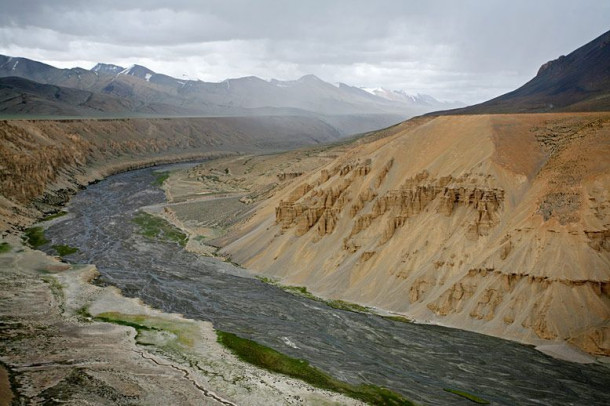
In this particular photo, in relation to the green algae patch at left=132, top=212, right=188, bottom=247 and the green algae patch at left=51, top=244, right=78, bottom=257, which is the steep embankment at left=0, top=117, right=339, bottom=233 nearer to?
the green algae patch at left=51, top=244, right=78, bottom=257

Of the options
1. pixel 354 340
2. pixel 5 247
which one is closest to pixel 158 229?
pixel 5 247

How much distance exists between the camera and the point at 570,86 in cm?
15388

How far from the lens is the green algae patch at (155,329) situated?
48156 mm

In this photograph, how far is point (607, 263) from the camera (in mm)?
50719

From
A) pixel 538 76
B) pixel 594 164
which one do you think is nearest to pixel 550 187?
pixel 594 164

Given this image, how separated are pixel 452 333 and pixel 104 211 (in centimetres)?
7882

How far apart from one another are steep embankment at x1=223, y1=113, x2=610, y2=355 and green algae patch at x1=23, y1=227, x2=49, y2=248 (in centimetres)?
2560

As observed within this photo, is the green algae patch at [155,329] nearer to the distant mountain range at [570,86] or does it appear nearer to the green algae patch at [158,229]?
the green algae patch at [158,229]

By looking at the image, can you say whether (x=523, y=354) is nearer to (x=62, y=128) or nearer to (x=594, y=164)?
(x=594, y=164)

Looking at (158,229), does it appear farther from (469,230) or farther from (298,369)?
(298,369)

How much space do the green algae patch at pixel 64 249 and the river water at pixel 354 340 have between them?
81.5 inches

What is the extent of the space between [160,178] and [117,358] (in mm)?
120293

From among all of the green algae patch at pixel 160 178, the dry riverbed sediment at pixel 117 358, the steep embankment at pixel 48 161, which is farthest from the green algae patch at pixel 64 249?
the green algae patch at pixel 160 178

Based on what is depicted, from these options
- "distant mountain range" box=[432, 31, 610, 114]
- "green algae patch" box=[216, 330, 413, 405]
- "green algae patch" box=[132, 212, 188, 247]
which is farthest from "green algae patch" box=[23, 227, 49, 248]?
"distant mountain range" box=[432, 31, 610, 114]
